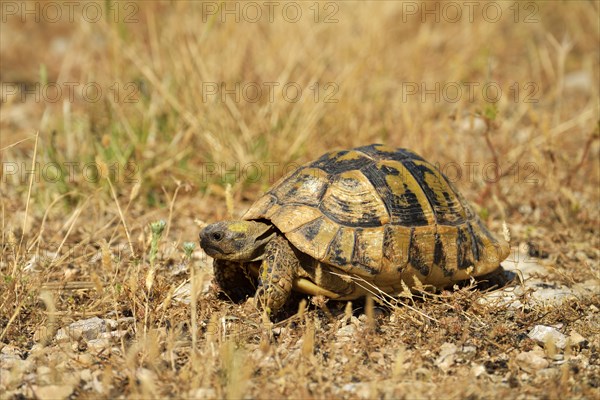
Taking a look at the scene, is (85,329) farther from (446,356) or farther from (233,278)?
(446,356)

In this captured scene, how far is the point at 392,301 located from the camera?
354cm

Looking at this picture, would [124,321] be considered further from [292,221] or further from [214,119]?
[214,119]

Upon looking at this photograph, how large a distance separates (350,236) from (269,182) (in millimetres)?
1991

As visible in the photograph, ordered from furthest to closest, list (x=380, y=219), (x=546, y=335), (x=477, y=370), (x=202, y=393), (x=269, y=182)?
(x=269, y=182), (x=380, y=219), (x=546, y=335), (x=477, y=370), (x=202, y=393)

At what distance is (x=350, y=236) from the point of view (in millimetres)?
3295

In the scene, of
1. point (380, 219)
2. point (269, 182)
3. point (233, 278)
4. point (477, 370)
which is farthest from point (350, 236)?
point (269, 182)

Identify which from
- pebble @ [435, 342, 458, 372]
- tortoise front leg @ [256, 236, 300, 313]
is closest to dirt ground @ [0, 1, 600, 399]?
pebble @ [435, 342, 458, 372]

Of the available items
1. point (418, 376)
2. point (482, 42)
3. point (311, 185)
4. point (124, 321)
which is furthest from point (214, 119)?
point (482, 42)

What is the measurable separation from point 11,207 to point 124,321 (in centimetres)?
173

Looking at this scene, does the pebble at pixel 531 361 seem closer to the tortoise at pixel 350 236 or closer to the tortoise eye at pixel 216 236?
the tortoise at pixel 350 236

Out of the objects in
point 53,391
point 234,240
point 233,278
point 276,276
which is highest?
point 234,240

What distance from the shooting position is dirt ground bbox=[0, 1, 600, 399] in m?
2.83

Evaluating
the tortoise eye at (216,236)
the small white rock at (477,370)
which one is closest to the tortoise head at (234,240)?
the tortoise eye at (216,236)

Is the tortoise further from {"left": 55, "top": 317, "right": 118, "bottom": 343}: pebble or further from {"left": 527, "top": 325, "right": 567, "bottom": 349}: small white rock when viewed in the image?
{"left": 55, "top": 317, "right": 118, "bottom": 343}: pebble
